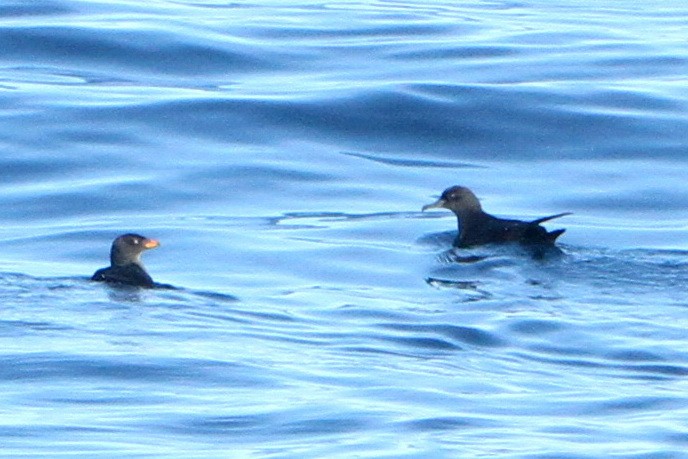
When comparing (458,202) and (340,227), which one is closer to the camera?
(458,202)

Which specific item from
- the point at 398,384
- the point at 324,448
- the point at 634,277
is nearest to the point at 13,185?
the point at 634,277

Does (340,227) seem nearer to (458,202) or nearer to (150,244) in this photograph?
(458,202)

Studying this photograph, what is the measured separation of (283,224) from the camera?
1908 centimetres

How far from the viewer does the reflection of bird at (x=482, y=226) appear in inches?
675

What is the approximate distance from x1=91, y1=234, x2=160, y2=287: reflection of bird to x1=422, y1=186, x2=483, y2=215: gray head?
10.7 ft

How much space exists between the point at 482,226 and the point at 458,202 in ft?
1.79

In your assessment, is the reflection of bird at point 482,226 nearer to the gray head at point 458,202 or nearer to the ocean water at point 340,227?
the gray head at point 458,202

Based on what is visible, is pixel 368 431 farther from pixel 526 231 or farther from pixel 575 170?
pixel 575 170

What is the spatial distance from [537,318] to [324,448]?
13.4ft

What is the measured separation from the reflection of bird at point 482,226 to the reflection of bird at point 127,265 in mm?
3080

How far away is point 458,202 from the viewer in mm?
18406

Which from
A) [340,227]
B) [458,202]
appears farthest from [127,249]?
[458,202]

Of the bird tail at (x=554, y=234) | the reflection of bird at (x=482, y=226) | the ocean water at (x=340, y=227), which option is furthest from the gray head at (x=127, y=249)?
the bird tail at (x=554, y=234)

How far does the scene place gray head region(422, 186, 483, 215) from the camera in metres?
18.3
